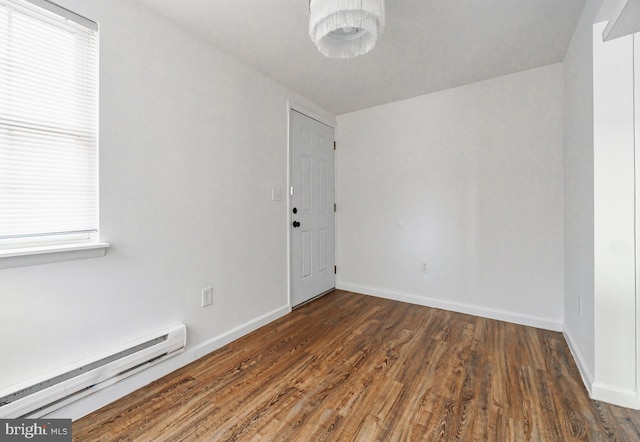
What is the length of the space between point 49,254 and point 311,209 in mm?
2429

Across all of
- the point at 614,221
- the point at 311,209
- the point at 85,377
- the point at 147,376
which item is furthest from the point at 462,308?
the point at 85,377

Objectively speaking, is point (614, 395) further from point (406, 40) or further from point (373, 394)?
point (406, 40)

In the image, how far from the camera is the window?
1.34 meters

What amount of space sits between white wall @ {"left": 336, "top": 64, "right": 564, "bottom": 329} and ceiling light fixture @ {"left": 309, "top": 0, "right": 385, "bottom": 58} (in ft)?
6.58

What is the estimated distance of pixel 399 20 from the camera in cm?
192

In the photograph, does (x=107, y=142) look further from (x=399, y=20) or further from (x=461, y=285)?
(x=461, y=285)

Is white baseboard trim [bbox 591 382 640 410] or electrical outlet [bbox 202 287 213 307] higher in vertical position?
electrical outlet [bbox 202 287 213 307]

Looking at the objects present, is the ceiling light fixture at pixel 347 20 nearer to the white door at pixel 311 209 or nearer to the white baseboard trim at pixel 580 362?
the white door at pixel 311 209

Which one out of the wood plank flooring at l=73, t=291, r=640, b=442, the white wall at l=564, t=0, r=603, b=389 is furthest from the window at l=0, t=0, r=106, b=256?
the white wall at l=564, t=0, r=603, b=389

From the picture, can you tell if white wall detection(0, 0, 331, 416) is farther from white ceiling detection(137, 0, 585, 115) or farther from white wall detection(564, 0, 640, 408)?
white wall detection(564, 0, 640, 408)

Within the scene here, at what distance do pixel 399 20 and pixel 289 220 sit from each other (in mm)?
2000

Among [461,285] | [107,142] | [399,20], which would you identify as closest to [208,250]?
[107,142]

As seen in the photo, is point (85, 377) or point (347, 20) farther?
point (85, 377)

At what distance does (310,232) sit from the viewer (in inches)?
136
